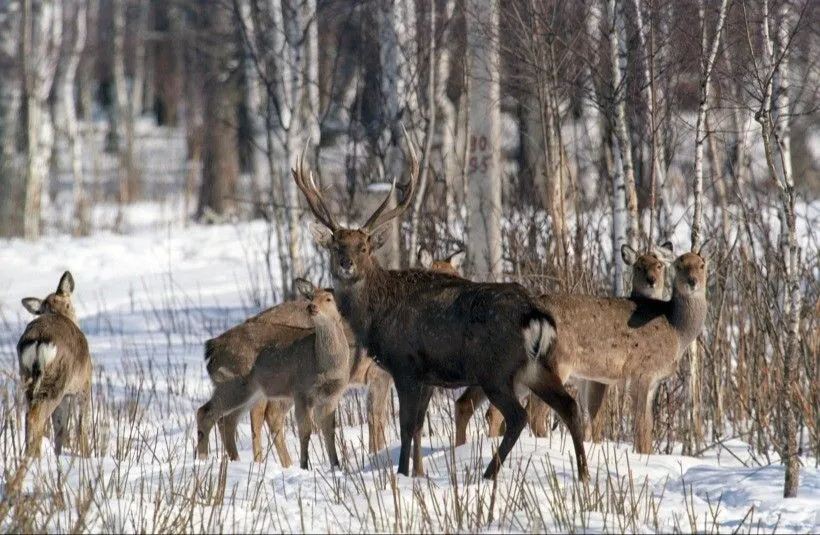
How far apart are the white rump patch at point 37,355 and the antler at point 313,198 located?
1766 mm

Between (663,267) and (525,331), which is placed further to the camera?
(663,267)

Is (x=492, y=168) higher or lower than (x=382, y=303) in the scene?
higher

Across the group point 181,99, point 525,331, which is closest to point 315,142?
point 525,331

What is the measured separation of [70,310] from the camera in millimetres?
10250

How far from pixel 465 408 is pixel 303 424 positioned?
982 mm

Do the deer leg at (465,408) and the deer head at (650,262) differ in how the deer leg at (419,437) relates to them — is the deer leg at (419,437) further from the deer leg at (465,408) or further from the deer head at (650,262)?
the deer head at (650,262)

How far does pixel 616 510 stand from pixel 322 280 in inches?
321

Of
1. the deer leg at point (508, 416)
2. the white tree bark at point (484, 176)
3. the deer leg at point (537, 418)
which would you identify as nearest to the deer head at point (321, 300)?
the deer leg at point (537, 418)

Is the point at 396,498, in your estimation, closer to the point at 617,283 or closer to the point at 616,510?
the point at 616,510

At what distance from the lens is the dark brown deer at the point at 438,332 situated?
25.4 ft

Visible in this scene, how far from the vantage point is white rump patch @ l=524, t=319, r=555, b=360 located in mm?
7711

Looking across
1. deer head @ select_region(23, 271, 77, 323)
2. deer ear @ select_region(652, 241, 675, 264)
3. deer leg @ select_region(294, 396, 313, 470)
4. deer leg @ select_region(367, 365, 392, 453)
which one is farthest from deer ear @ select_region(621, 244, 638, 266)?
deer head @ select_region(23, 271, 77, 323)

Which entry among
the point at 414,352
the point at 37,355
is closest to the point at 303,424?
the point at 414,352

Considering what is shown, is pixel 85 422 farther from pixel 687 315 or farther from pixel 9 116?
pixel 9 116
